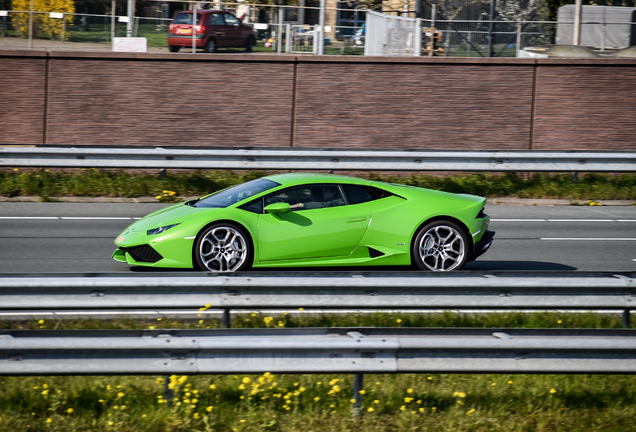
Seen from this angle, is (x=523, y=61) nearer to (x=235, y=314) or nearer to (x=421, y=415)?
(x=235, y=314)

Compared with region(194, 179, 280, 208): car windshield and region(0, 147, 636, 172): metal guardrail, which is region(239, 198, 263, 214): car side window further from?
region(0, 147, 636, 172): metal guardrail

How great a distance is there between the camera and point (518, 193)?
1528 centimetres

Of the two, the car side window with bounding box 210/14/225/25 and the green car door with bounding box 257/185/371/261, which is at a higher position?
the car side window with bounding box 210/14/225/25

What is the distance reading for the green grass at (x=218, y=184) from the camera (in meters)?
14.2

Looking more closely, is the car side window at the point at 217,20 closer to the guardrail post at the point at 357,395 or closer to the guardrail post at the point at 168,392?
the guardrail post at the point at 168,392

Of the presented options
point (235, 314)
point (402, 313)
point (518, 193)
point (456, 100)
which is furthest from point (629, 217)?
point (235, 314)

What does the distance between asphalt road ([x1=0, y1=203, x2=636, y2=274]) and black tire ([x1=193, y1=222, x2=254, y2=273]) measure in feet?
3.59

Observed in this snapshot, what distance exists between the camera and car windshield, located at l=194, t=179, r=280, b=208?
8.68 meters

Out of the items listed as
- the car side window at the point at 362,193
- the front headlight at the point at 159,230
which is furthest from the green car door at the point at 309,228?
the front headlight at the point at 159,230

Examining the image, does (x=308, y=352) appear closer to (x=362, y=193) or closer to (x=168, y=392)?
(x=168, y=392)

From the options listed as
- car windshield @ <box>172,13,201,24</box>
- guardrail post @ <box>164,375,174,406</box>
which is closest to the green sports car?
guardrail post @ <box>164,375,174,406</box>

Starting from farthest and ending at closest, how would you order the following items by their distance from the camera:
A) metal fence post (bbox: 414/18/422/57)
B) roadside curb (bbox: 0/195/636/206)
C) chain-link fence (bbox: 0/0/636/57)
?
metal fence post (bbox: 414/18/422/57) < chain-link fence (bbox: 0/0/636/57) < roadside curb (bbox: 0/195/636/206)

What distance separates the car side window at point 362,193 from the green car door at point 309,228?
128mm

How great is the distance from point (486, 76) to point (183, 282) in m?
13.9
